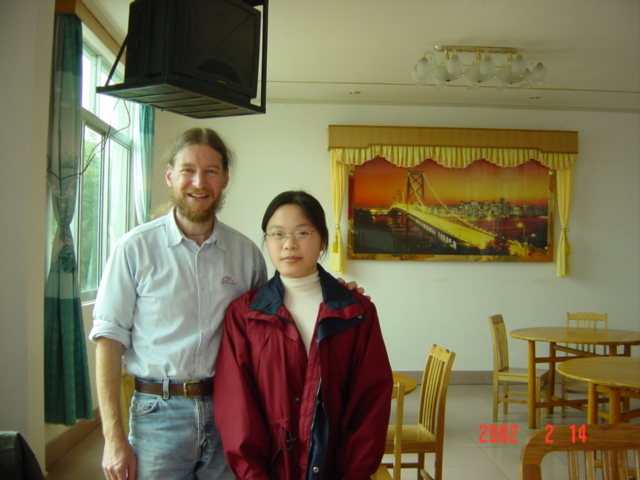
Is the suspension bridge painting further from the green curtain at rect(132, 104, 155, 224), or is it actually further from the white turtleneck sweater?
the white turtleneck sweater

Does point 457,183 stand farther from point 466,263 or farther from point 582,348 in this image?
point 582,348

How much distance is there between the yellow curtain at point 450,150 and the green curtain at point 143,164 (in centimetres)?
193

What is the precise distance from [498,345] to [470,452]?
1.10 m

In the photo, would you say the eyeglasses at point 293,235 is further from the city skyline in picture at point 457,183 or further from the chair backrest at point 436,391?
the city skyline in picture at point 457,183

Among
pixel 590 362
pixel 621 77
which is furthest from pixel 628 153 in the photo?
pixel 590 362

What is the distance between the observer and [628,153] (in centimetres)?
646

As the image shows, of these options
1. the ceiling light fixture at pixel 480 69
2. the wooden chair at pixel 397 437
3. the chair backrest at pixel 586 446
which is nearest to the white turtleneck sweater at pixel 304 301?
the chair backrest at pixel 586 446

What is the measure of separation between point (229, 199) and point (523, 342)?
3660 millimetres

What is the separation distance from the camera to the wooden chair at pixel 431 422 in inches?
119

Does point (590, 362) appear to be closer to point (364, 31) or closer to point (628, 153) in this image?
point (364, 31)

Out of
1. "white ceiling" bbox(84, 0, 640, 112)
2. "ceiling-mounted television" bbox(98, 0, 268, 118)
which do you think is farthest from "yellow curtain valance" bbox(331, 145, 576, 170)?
"ceiling-mounted television" bbox(98, 0, 268, 118)

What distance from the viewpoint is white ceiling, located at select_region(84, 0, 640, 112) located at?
3.92 m

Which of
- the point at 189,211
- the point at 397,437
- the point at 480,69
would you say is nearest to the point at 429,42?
the point at 480,69

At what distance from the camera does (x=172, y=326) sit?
168cm
